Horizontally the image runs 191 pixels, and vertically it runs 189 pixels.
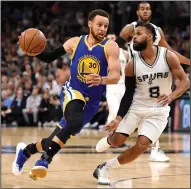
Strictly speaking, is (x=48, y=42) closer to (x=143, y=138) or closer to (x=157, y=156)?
(x=157, y=156)

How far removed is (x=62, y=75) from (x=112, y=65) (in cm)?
1029

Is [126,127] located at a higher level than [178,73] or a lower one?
lower

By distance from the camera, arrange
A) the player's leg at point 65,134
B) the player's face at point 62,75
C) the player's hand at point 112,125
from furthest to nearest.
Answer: the player's face at point 62,75 < the player's hand at point 112,125 < the player's leg at point 65,134

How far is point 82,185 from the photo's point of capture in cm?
662

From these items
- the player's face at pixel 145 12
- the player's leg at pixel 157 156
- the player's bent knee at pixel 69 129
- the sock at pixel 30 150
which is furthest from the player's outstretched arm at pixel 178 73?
the player's leg at pixel 157 156

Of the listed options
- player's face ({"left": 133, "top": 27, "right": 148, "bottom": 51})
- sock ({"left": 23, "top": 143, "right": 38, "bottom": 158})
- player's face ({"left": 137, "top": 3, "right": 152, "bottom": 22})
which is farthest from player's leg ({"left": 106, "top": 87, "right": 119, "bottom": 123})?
sock ({"left": 23, "top": 143, "right": 38, "bottom": 158})

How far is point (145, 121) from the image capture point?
22.9 ft

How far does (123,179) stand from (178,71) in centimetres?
140

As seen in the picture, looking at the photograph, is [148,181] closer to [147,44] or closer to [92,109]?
[92,109]

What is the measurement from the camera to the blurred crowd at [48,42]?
56.1 feet

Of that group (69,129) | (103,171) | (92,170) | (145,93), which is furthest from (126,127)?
(92,170)

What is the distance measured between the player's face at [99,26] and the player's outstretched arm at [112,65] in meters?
0.14

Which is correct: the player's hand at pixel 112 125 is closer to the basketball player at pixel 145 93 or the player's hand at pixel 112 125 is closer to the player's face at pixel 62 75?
the basketball player at pixel 145 93

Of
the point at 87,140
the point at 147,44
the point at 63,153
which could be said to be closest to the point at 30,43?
the point at 147,44
